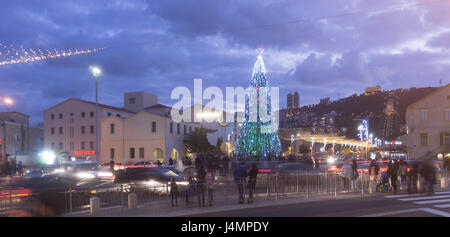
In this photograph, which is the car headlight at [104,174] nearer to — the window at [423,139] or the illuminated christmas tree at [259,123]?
the illuminated christmas tree at [259,123]

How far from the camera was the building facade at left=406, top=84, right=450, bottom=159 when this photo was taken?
139 ft

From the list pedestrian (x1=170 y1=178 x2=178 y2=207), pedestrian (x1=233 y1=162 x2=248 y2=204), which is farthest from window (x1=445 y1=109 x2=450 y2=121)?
pedestrian (x1=170 y1=178 x2=178 y2=207)

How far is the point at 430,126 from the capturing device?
4312cm

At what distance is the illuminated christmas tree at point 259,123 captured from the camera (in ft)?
102

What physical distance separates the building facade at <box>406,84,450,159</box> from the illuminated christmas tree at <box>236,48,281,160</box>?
20405 millimetres

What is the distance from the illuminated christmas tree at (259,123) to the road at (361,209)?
16.4m

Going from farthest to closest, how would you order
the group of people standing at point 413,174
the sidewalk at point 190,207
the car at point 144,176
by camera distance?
the car at point 144,176 → the group of people standing at point 413,174 → the sidewalk at point 190,207

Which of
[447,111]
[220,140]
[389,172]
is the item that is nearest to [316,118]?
[220,140]

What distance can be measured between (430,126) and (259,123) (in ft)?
78.4

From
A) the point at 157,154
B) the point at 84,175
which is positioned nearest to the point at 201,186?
the point at 84,175

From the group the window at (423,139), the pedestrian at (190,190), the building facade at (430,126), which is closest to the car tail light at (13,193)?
the pedestrian at (190,190)

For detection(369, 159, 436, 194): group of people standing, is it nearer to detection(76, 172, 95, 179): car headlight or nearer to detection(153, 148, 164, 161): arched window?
detection(76, 172, 95, 179): car headlight

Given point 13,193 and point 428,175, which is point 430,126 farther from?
point 13,193
